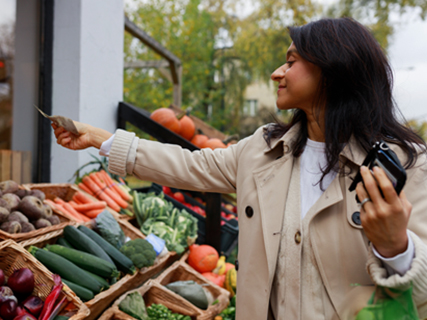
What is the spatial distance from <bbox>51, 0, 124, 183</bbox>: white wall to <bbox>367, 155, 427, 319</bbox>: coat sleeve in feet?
10.6

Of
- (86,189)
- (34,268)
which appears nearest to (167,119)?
(86,189)

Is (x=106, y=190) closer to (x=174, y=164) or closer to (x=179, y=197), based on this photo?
(x=179, y=197)

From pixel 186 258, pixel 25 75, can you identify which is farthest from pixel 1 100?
pixel 186 258

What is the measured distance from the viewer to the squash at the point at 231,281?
3.26m

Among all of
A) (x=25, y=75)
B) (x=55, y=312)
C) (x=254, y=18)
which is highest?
(x=254, y=18)

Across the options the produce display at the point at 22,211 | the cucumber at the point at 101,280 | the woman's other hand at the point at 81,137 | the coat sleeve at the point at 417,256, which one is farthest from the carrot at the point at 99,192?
the coat sleeve at the point at 417,256

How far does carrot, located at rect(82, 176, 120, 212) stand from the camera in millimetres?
3426

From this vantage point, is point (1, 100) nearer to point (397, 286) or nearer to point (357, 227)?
point (357, 227)

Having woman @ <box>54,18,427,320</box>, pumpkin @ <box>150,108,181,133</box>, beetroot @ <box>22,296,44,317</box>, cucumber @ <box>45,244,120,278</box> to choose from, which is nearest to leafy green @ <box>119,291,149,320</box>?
cucumber @ <box>45,244,120,278</box>

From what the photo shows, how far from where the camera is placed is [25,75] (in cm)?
352

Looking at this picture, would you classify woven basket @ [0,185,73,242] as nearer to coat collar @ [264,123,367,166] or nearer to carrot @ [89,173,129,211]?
carrot @ [89,173,129,211]

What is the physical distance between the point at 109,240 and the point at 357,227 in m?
2.10

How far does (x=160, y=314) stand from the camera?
2488 mm

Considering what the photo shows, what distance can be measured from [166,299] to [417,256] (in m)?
2.05
